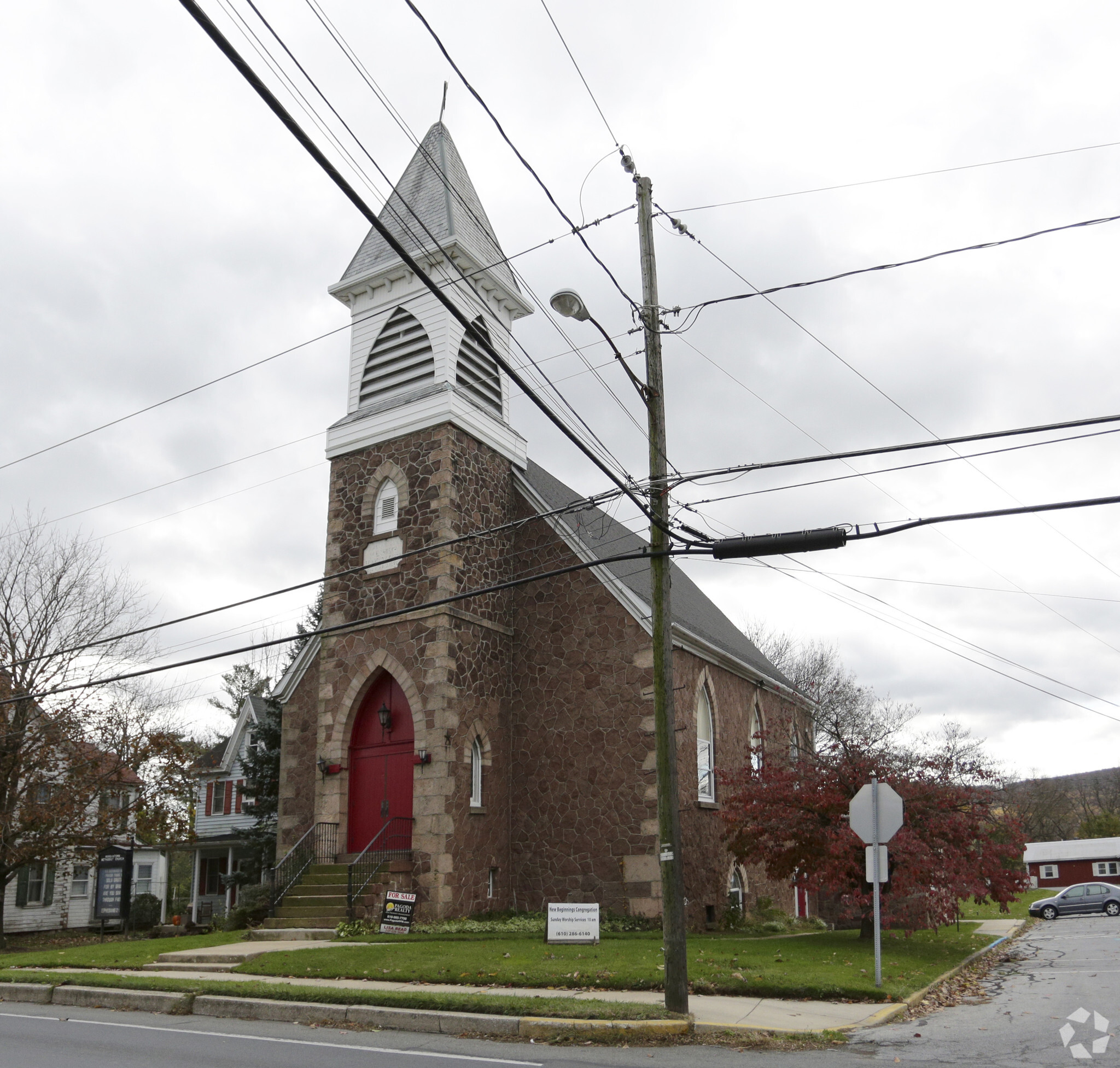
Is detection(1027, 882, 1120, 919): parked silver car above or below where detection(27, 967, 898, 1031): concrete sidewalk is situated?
below

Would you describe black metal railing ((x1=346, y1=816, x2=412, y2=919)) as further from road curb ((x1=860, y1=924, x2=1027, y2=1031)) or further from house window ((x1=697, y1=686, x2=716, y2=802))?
road curb ((x1=860, y1=924, x2=1027, y2=1031))

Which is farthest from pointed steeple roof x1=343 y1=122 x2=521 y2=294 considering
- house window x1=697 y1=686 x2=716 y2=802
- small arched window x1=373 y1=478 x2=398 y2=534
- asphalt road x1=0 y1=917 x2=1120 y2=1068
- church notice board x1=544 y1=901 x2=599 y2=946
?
asphalt road x1=0 y1=917 x2=1120 y2=1068

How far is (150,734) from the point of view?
26.9 metres

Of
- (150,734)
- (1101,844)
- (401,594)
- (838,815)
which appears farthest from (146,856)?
(1101,844)

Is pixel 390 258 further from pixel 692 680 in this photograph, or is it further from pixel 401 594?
pixel 692 680

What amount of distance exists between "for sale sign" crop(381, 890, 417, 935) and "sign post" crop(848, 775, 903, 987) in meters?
7.80

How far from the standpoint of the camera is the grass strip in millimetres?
9883

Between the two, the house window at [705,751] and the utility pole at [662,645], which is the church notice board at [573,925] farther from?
the house window at [705,751]

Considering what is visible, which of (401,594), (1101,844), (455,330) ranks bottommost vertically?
(1101,844)

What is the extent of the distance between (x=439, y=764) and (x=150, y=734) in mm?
12495

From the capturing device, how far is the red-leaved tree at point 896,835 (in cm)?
1527

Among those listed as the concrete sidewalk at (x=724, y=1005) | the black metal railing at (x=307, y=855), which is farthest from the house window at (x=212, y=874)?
the concrete sidewalk at (x=724, y=1005)

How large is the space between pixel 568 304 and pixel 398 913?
429 inches

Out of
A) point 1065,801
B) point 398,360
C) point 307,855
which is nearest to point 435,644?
point 307,855
